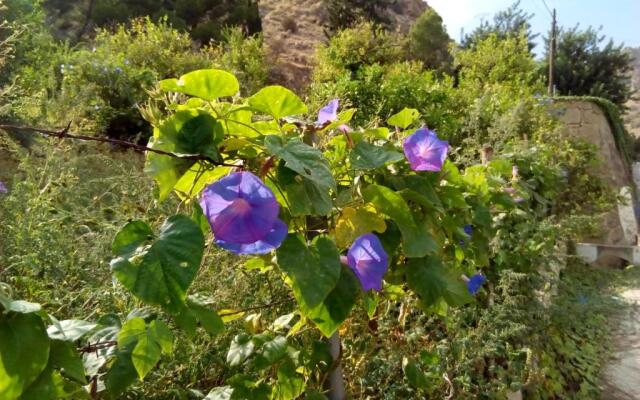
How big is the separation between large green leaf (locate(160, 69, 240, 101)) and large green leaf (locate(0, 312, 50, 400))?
1.11ft

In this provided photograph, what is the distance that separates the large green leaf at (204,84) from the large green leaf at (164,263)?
0.18 meters

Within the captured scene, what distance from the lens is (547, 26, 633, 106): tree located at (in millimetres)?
13918

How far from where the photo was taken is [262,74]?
24.2ft

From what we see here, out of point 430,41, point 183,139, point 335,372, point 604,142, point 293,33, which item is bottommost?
point 604,142

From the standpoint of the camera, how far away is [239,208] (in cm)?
67

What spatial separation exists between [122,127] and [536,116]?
3.88 metres

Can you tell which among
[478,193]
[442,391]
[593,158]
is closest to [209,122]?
[478,193]

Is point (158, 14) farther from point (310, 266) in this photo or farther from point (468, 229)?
point (310, 266)

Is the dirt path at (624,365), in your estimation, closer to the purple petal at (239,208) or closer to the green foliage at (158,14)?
the purple petal at (239,208)

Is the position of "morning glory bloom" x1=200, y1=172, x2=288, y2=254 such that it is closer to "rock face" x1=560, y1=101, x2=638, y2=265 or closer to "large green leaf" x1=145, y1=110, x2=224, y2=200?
"large green leaf" x1=145, y1=110, x2=224, y2=200

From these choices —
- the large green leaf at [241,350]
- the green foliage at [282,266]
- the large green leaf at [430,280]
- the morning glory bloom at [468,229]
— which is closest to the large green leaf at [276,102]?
the green foliage at [282,266]

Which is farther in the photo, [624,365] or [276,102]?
[624,365]

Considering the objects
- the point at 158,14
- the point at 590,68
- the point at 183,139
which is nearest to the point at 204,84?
the point at 183,139

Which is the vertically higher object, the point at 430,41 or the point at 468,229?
the point at 430,41
